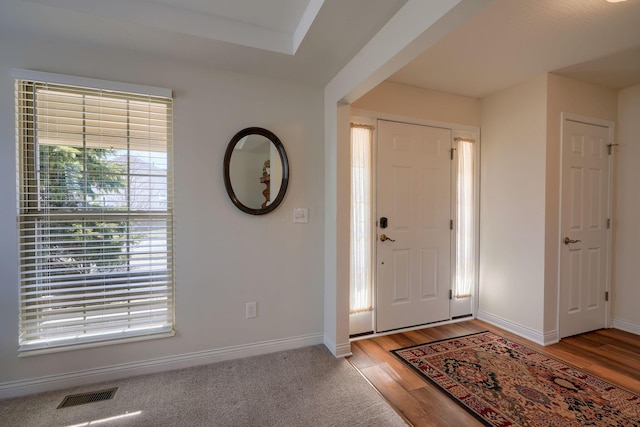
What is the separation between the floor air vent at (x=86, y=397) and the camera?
177 cm

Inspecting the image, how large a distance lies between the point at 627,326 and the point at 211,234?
161 inches

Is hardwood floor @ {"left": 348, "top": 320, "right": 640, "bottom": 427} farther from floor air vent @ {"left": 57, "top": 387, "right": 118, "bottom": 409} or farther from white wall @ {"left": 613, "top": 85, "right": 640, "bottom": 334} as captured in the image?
floor air vent @ {"left": 57, "top": 387, "right": 118, "bottom": 409}

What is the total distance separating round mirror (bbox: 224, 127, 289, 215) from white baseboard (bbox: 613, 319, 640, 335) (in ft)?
11.9

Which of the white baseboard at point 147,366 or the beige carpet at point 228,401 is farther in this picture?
the white baseboard at point 147,366

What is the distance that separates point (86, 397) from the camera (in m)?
1.82

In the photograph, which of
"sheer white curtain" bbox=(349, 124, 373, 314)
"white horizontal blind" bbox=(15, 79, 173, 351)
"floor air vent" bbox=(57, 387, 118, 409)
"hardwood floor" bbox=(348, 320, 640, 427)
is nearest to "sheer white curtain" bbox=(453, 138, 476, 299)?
"hardwood floor" bbox=(348, 320, 640, 427)

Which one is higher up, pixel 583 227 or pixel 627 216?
pixel 627 216

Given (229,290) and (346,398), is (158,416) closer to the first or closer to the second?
(229,290)

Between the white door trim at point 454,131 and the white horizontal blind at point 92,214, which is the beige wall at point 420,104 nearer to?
the white door trim at point 454,131

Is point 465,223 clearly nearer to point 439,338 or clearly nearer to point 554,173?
point 554,173

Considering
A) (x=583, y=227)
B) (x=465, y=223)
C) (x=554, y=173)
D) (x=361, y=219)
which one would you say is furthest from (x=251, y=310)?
(x=583, y=227)

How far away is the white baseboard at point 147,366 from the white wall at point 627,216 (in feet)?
10.2

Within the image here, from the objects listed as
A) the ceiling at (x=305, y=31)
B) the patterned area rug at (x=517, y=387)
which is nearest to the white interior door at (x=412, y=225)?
the patterned area rug at (x=517, y=387)

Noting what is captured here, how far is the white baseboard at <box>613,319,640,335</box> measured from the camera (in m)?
2.81
